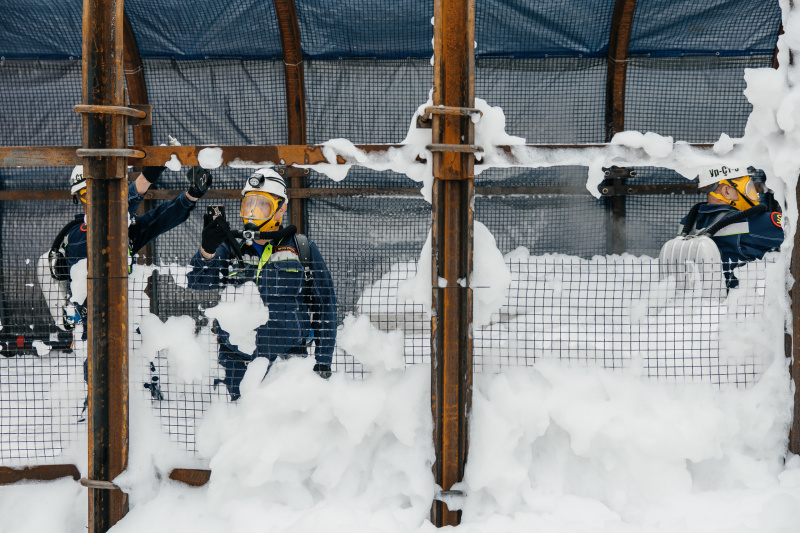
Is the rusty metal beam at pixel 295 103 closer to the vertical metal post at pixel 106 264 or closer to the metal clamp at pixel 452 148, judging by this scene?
the vertical metal post at pixel 106 264

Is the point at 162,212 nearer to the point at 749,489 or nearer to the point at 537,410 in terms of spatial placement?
the point at 537,410

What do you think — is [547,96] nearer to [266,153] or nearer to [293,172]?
[293,172]

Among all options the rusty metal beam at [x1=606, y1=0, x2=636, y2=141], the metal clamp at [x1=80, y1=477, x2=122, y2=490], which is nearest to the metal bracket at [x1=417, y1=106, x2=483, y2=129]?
the metal clamp at [x1=80, y1=477, x2=122, y2=490]

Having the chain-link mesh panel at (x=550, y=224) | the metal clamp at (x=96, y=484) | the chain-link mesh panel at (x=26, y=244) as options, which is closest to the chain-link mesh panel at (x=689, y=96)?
the chain-link mesh panel at (x=550, y=224)

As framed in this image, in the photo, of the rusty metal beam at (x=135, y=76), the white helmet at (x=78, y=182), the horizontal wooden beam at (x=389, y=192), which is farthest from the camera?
the horizontal wooden beam at (x=389, y=192)

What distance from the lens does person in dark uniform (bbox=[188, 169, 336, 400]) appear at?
10.3 feet

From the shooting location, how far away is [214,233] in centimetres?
328

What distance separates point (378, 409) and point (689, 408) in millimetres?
1390

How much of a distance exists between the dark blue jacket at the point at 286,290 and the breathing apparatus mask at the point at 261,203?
15cm

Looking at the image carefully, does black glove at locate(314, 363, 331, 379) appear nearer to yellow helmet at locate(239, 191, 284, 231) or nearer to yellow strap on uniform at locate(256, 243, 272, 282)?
yellow strap on uniform at locate(256, 243, 272, 282)

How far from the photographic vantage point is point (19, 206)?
5395 mm

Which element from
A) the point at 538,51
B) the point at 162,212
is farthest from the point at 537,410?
the point at 538,51

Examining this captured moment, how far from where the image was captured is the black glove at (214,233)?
326cm

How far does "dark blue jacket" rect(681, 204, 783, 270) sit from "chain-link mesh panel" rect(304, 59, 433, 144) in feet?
9.17
